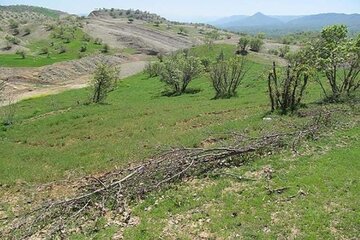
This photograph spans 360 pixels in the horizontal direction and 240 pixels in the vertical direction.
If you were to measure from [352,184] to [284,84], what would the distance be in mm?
15555

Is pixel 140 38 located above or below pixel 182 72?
above

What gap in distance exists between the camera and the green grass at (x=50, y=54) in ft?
366

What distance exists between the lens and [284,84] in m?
32.2

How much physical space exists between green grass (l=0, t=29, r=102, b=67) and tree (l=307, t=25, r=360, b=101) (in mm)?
89226

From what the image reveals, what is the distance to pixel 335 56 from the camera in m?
34.0

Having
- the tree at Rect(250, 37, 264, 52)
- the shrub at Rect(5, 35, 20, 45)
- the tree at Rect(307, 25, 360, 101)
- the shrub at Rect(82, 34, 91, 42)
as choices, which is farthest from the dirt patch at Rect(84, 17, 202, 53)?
the tree at Rect(307, 25, 360, 101)

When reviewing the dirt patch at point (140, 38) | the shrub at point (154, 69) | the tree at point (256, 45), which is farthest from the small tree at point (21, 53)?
the tree at point (256, 45)

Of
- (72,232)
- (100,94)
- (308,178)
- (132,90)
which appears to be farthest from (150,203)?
(132,90)

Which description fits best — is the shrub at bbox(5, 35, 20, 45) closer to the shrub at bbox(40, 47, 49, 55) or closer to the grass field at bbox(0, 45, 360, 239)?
the shrub at bbox(40, 47, 49, 55)

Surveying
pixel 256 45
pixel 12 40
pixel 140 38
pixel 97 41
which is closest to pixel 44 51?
pixel 12 40

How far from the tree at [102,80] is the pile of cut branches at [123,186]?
33.0m

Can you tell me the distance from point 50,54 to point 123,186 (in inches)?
4710

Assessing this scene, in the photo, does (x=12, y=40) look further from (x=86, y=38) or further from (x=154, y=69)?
(x=154, y=69)

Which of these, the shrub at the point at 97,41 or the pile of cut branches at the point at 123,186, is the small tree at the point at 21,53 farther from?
the pile of cut branches at the point at 123,186
